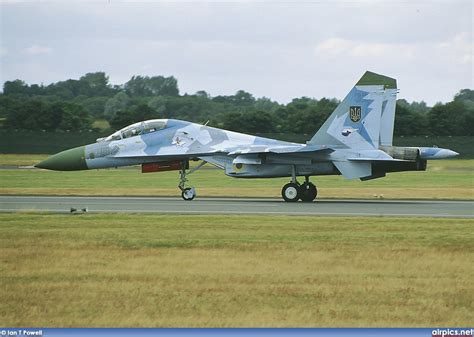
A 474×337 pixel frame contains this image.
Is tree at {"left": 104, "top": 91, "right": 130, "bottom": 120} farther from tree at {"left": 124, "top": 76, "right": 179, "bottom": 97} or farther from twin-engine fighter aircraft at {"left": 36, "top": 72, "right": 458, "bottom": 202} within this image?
twin-engine fighter aircraft at {"left": 36, "top": 72, "right": 458, "bottom": 202}

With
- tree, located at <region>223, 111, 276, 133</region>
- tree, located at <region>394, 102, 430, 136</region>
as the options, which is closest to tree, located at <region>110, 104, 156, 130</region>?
tree, located at <region>223, 111, 276, 133</region>

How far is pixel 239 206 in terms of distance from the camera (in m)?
27.6

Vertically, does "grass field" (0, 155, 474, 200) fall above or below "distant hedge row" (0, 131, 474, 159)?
below

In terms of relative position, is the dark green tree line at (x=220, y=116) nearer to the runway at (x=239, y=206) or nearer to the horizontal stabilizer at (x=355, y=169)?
the runway at (x=239, y=206)

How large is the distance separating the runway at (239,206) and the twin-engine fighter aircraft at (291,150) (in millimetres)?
1061

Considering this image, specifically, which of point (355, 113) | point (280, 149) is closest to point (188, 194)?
point (280, 149)

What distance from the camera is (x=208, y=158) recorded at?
30500mm

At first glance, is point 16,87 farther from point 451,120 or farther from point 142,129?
point 142,129

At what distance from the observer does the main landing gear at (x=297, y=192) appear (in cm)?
2991

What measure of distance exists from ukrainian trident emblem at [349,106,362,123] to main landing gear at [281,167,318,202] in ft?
8.24

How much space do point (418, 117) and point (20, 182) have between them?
3157cm

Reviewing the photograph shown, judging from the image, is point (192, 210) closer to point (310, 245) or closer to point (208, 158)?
point (208, 158)

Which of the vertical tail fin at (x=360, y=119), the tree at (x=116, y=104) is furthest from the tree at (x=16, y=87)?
the vertical tail fin at (x=360, y=119)

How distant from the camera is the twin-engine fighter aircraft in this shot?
1145 inches
